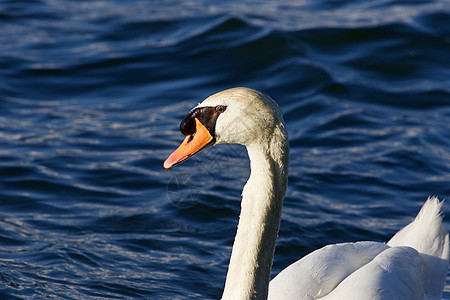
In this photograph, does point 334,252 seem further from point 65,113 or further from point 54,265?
point 65,113

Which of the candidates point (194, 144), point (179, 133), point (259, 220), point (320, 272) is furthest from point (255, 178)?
point (179, 133)

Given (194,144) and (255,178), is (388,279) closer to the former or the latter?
(255,178)

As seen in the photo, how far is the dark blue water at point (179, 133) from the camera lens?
6.40 meters

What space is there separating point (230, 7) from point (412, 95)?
13.0 ft

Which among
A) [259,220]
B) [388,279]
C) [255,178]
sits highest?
[255,178]

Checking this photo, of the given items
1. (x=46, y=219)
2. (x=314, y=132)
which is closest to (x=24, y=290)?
(x=46, y=219)

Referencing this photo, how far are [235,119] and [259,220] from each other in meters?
0.53

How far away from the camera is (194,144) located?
3.85 m

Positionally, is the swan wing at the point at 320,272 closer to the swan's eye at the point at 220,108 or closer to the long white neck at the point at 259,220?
the long white neck at the point at 259,220

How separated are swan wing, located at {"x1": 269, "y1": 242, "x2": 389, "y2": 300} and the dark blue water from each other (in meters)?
1.17

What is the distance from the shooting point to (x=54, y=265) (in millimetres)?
6016

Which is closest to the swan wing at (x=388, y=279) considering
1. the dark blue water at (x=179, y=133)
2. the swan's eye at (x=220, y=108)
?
the dark blue water at (x=179, y=133)

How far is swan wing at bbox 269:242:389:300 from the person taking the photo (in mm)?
4734

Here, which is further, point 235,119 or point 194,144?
point 194,144
